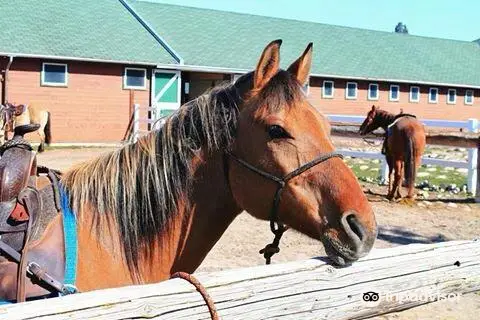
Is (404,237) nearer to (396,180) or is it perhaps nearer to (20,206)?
(396,180)

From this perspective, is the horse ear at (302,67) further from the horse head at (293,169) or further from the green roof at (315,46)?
the green roof at (315,46)

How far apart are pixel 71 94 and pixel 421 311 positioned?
59.1ft

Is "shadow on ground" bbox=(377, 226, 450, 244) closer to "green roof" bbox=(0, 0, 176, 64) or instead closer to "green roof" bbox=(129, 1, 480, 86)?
"green roof" bbox=(0, 0, 176, 64)

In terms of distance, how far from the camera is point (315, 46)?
30.8 m

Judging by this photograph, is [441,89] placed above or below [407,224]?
above

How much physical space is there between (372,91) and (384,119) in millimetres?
18968

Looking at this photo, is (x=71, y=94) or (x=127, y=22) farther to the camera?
(x=127, y=22)

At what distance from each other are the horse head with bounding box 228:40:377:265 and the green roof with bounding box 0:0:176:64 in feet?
61.4

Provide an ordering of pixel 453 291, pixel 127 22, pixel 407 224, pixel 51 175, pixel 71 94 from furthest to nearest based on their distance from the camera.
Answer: pixel 127 22
pixel 71 94
pixel 407 224
pixel 453 291
pixel 51 175

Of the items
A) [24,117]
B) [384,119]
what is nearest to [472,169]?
[384,119]

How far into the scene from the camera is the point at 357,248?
2.25 metres

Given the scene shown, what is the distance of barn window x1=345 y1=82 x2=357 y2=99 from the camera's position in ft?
96.5

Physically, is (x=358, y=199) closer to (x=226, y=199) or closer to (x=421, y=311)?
(x=226, y=199)

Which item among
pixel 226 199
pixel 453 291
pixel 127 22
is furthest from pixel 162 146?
pixel 127 22
